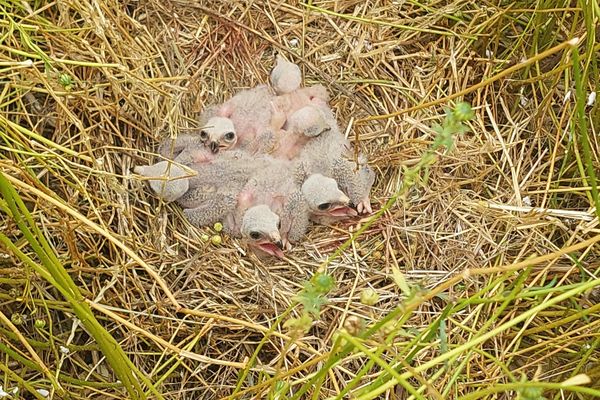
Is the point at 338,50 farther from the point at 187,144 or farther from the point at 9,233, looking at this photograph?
the point at 9,233

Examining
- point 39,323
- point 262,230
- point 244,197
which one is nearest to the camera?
point 39,323

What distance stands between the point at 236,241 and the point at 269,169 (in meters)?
0.26

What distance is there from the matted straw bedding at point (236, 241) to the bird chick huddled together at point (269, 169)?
67 millimetres

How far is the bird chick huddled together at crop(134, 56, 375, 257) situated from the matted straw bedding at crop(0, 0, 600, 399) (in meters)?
0.07

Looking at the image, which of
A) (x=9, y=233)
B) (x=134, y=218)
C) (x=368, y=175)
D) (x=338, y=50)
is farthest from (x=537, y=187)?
(x=9, y=233)

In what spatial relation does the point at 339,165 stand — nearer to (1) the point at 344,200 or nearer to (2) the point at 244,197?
(1) the point at 344,200

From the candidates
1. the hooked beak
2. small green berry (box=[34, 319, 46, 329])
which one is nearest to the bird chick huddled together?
the hooked beak

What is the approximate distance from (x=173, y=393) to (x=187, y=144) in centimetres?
80

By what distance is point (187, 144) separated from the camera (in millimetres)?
2357

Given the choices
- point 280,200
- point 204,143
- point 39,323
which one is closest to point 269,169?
point 280,200

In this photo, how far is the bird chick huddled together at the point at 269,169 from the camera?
2283mm

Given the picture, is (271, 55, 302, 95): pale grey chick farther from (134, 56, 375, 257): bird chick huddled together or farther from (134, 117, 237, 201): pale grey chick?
(134, 117, 237, 201): pale grey chick

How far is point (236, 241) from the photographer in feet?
7.66

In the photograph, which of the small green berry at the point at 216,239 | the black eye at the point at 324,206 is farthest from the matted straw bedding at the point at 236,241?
the black eye at the point at 324,206
